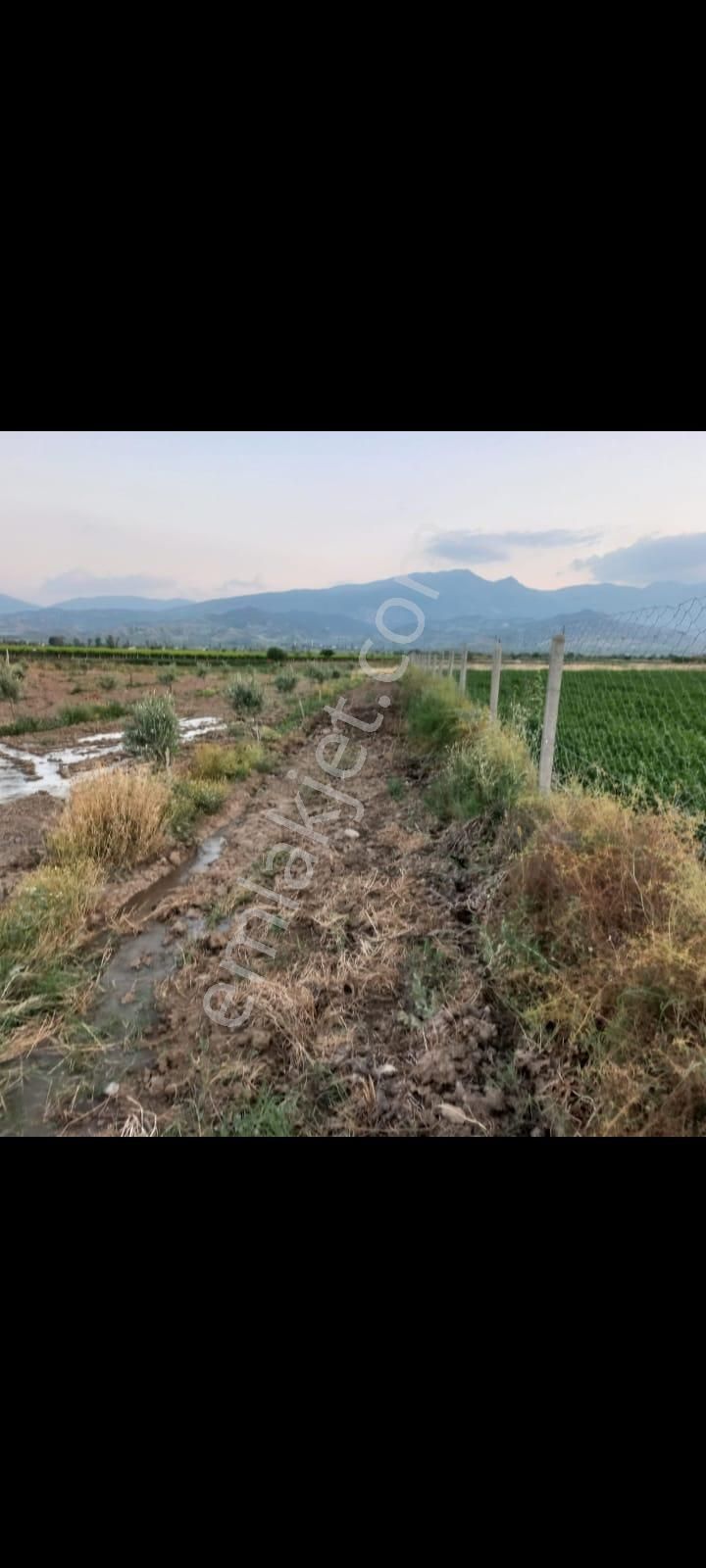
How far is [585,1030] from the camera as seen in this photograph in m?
2.30

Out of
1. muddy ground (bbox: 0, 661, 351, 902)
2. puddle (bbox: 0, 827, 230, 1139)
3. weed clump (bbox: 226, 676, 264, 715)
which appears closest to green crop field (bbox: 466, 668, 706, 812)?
puddle (bbox: 0, 827, 230, 1139)

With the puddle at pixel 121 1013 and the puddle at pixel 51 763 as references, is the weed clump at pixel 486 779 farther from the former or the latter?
the puddle at pixel 51 763

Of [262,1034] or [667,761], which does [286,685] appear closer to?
[667,761]

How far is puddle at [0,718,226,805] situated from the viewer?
782 centimetres

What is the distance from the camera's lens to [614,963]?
236 centimetres

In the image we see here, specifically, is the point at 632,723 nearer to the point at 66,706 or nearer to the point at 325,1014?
the point at 325,1014

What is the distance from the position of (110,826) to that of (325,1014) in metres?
2.81

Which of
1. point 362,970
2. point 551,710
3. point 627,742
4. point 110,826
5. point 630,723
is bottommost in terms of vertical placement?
point 362,970

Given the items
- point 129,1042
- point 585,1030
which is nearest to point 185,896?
point 129,1042

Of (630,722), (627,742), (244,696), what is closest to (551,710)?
(627,742)

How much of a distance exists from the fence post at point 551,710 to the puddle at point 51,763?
5.22 metres
